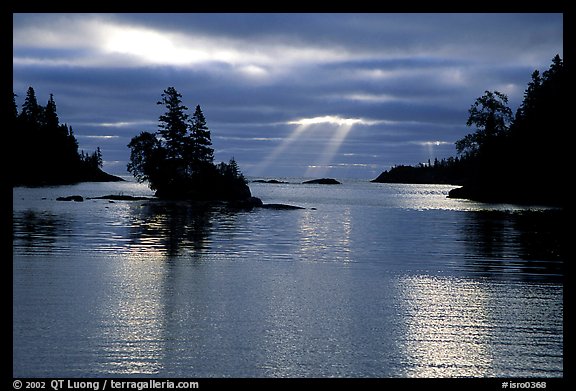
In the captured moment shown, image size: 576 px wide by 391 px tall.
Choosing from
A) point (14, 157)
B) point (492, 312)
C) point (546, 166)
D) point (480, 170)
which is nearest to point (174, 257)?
point (492, 312)

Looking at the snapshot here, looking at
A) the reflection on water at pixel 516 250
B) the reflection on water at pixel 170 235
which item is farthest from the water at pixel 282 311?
the reflection on water at pixel 170 235

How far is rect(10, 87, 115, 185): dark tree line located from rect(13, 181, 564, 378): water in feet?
404

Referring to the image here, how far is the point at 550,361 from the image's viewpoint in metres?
13.0

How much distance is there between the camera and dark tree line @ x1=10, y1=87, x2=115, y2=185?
148625mm

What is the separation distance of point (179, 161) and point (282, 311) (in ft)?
270

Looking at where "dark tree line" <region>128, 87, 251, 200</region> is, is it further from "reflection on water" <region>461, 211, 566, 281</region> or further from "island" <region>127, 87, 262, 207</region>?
"reflection on water" <region>461, 211, 566, 281</region>

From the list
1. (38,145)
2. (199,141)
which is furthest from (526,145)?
(38,145)

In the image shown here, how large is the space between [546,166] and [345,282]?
89621 mm

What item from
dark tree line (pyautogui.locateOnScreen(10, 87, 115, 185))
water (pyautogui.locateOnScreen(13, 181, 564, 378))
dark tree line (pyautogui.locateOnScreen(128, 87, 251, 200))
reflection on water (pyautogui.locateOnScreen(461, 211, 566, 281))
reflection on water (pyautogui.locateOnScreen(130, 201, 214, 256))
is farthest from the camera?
dark tree line (pyautogui.locateOnScreen(10, 87, 115, 185))

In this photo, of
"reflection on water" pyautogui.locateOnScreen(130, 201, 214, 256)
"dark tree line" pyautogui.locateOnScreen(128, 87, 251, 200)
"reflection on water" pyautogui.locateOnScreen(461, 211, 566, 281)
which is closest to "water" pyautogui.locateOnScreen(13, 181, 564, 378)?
"reflection on water" pyautogui.locateOnScreen(461, 211, 566, 281)

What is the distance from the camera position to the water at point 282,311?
12.7 m

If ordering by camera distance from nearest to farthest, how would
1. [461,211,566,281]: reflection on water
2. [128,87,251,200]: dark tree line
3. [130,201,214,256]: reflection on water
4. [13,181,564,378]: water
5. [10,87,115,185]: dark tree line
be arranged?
[13,181,564,378]: water
[461,211,566,281]: reflection on water
[130,201,214,256]: reflection on water
[128,87,251,200]: dark tree line
[10,87,115,185]: dark tree line

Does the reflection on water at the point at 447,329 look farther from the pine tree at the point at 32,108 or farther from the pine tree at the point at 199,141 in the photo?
the pine tree at the point at 32,108
